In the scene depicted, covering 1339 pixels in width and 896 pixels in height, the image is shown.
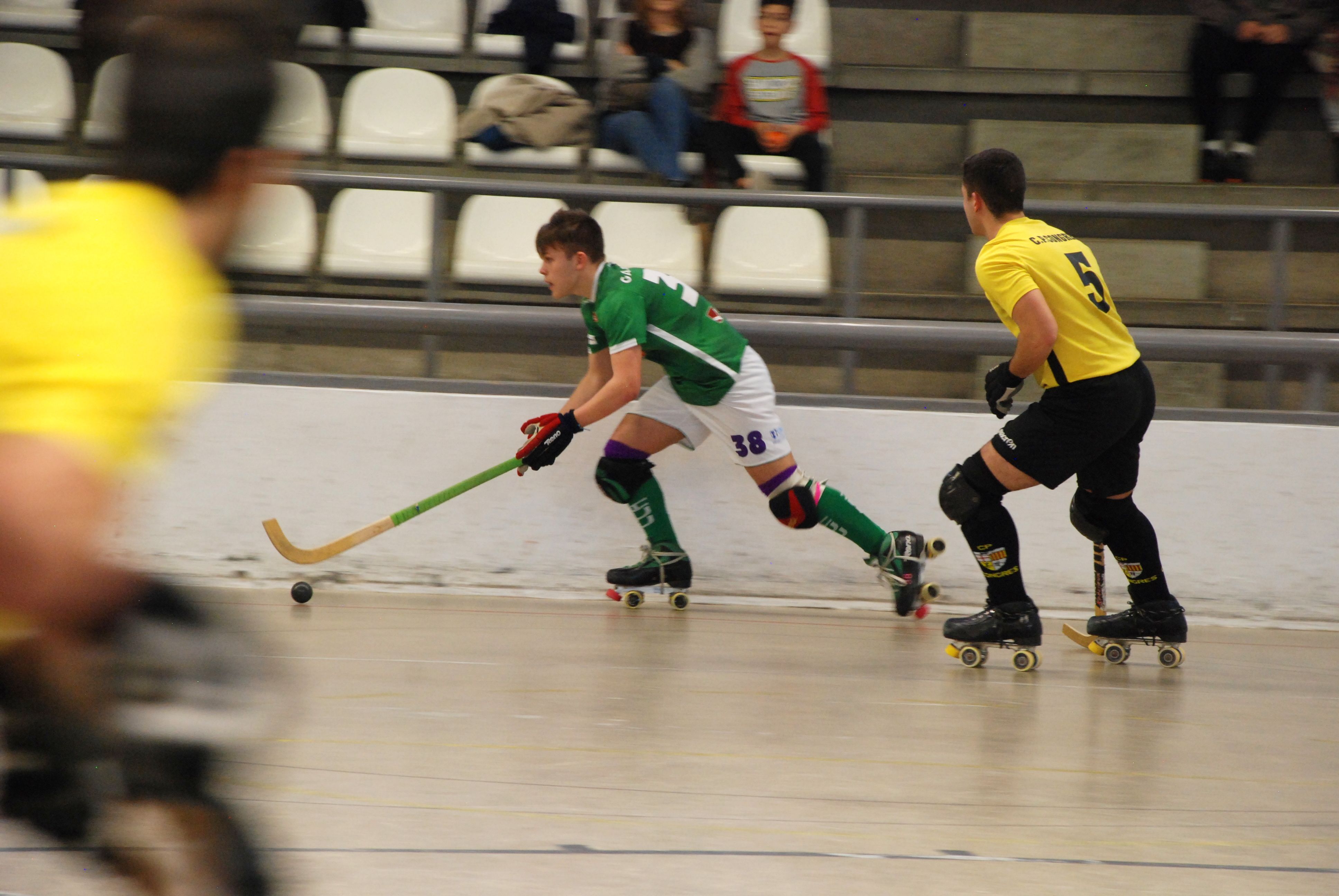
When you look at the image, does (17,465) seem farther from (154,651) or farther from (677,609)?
(677,609)

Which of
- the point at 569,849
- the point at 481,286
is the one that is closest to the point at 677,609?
the point at 481,286

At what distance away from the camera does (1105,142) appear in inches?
316

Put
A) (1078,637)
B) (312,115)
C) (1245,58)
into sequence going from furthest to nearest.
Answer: (312,115)
(1245,58)
(1078,637)

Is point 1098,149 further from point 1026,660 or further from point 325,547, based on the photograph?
point 325,547

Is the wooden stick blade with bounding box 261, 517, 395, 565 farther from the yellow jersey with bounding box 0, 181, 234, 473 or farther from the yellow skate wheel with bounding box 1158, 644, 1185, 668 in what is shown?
the yellow jersey with bounding box 0, 181, 234, 473

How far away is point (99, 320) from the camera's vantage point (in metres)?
1.18

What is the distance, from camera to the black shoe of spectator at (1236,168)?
25.6 feet

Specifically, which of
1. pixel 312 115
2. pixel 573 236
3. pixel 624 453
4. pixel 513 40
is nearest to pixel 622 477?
pixel 624 453

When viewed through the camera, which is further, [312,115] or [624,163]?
[312,115]

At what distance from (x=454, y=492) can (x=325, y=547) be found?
611 millimetres

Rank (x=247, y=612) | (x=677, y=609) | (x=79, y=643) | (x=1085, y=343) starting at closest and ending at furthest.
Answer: (x=79, y=643) < (x=1085, y=343) < (x=247, y=612) < (x=677, y=609)

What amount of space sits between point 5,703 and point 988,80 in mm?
7828

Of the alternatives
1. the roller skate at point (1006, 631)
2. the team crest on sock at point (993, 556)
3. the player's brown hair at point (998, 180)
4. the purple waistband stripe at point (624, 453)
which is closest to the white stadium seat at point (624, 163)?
the purple waistband stripe at point (624, 453)

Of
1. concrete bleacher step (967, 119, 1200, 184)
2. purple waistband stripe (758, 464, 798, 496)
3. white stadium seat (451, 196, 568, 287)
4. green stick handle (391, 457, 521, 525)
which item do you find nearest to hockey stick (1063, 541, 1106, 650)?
purple waistband stripe (758, 464, 798, 496)
